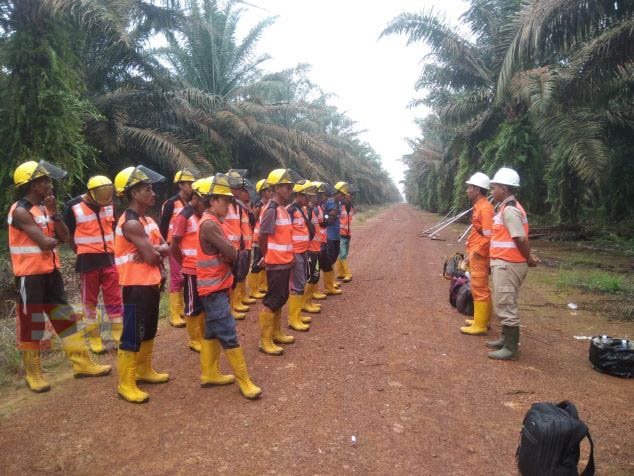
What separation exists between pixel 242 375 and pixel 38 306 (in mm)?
1890

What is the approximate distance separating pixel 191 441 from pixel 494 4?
53.3 feet

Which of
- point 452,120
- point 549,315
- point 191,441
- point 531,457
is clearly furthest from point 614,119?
point 191,441

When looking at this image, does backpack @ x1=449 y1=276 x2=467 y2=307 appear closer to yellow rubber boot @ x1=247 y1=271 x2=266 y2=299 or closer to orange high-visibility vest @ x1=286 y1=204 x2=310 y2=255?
orange high-visibility vest @ x1=286 y1=204 x2=310 y2=255

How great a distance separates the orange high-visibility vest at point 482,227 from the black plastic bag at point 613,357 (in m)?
1.54

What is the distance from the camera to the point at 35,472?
282cm

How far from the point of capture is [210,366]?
3980 mm

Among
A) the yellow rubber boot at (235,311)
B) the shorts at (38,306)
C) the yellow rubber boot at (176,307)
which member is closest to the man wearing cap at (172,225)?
the yellow rubber boot at (176,307)

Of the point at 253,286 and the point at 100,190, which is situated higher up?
the point at 100,190

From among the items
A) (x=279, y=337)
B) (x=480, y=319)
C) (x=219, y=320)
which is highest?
(x=219, y=320)

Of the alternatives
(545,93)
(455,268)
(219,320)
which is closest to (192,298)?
(219,320)

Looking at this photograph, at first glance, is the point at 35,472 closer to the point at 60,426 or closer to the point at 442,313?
the point at 60,426

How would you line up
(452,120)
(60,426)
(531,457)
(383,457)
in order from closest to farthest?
(531,457) → (383,457) → (60,426) → (452,120)

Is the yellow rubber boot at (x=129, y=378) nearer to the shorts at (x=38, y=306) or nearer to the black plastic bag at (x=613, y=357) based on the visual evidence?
the shorts at (x=38, y=306)

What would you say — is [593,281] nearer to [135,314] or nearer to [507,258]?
[507,258]
